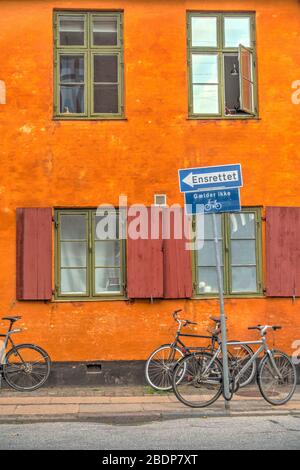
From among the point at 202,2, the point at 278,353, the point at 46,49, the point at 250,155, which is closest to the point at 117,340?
the point at 278,353

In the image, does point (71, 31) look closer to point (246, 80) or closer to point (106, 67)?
point (106, 67)

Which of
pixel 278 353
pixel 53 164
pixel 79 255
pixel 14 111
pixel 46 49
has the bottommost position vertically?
pixel 278 353

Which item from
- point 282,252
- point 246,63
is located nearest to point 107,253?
point 282,252

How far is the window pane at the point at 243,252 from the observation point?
13.2 m

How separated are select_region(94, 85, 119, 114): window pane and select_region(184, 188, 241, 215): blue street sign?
3135 mm

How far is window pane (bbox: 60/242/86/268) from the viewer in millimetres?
13000

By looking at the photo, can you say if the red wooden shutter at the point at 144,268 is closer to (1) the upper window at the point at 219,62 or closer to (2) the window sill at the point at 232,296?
(2) the window sill at the point at 232,296

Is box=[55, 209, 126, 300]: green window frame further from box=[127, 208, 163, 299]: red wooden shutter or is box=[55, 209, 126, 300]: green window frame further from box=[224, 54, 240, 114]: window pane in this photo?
box=[224, 54, 240, 114]: window pane

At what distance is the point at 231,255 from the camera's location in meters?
13.2

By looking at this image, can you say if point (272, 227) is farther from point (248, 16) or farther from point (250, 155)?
point (248, 16)

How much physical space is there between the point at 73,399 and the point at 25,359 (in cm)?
114

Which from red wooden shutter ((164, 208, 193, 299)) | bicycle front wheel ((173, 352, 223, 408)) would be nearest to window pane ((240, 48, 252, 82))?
red wooden shutter ((164, 208, 193, 299))

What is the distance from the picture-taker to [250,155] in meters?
13.2
